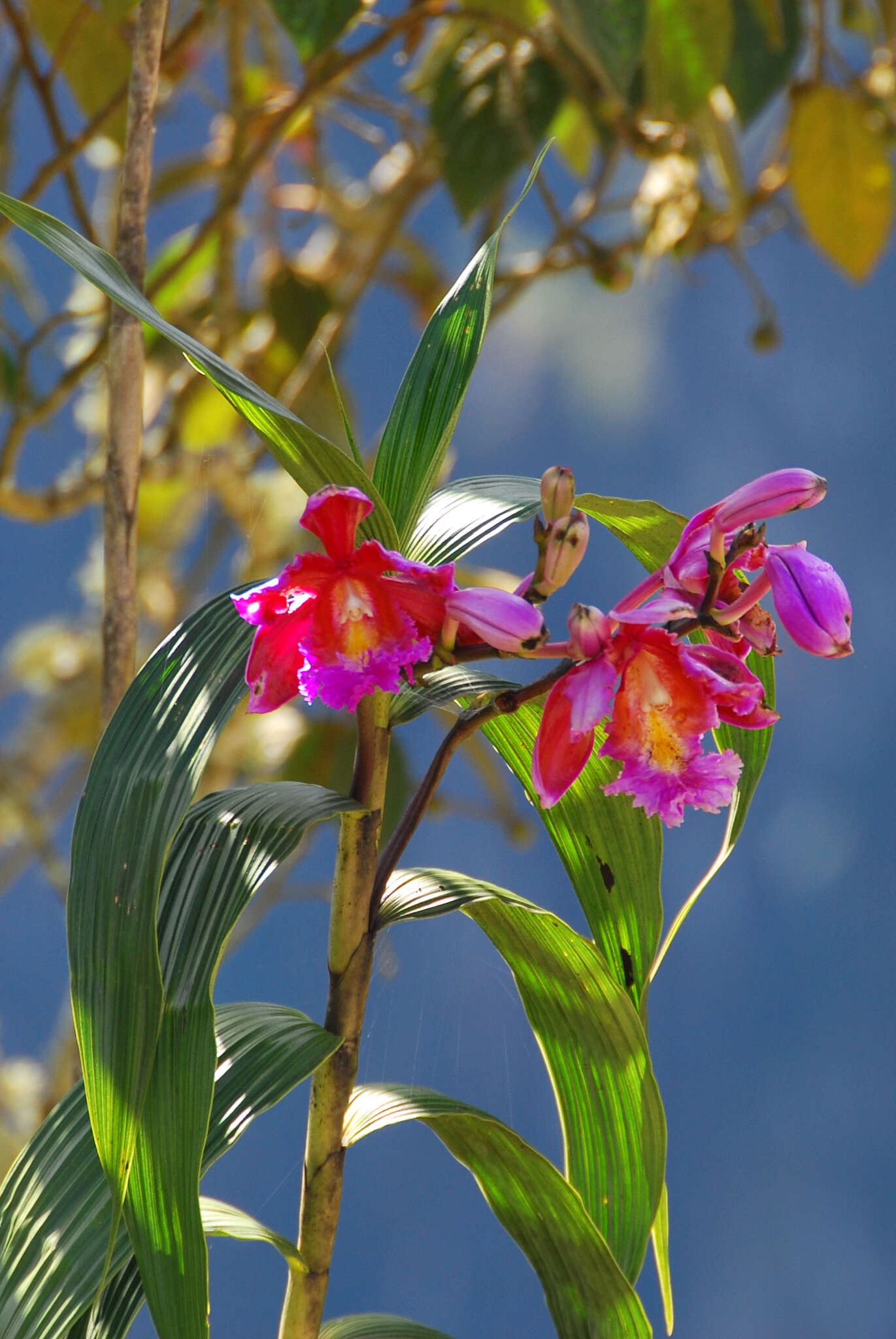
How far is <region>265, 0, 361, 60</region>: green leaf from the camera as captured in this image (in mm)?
820

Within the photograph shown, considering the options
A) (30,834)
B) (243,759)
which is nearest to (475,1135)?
(30,834)

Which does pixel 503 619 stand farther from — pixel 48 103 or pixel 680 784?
pixel 48 103

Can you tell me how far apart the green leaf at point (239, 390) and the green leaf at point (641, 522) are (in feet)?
0.36

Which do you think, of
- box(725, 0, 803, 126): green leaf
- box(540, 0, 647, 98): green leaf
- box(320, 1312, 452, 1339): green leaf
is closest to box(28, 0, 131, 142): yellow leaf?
box(540, 0, 647, 98): green leaf

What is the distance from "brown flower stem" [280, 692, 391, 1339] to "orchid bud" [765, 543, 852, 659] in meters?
0.15

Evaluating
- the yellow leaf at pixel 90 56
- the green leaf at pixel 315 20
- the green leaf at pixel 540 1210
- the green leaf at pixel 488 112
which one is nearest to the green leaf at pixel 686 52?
the green leaf at pixel 488 112

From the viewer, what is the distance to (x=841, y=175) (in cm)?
116

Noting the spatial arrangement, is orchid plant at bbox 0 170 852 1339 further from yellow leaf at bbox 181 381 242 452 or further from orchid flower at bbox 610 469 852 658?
yellow leaf at bbox 181 381 242 452

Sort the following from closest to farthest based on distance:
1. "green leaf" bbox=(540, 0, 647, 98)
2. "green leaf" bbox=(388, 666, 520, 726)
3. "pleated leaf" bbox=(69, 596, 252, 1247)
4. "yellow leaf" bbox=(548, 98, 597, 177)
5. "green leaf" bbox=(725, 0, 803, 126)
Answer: "pleated leaf" bbox=(69, 596, 252, 1247), "green leaf" bbox=(388, 666, 520, 726), "green leaf" bbox=(540, 0, 647, 98), "green leaf" bbox=(725, 0, 803, 126), "yellow leaf" bbox=(548, 98, 597, 177)

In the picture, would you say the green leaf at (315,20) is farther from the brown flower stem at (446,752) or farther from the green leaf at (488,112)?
the brown flower stem at (446,752)

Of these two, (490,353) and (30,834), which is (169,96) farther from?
(30,834)

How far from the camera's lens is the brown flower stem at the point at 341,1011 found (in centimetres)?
45

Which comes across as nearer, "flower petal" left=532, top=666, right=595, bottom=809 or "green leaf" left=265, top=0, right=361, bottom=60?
"flower petal" left=532, top=666, right=595, bottom=809

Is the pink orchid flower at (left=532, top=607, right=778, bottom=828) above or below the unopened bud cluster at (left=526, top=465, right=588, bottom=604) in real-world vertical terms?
below
